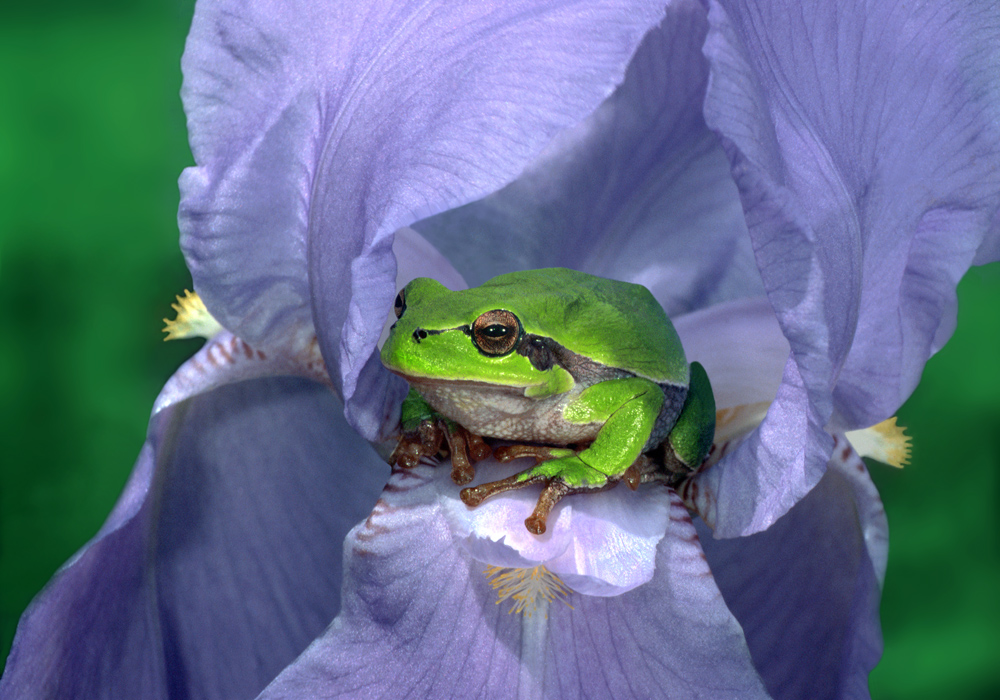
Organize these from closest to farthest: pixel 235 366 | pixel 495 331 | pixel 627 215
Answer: pixel 495 331, pixel 235 366, pixel 627 215

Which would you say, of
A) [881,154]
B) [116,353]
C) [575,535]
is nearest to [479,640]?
[575,535]

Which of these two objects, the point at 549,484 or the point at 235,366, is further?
the point at 235,366

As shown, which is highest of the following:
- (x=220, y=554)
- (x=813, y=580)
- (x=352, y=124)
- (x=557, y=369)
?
(x=352, y=124)

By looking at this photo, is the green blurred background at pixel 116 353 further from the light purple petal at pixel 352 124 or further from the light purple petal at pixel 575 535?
the light purple petal at pixel 575 535

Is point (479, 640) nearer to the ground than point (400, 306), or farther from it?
nearer to the ground

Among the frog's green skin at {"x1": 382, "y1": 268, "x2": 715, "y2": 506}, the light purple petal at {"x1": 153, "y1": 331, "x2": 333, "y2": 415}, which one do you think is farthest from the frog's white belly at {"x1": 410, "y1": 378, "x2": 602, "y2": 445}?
the light purple petal at {"x1": 153, "y1": 331, "x2": 333, "y2": 415}

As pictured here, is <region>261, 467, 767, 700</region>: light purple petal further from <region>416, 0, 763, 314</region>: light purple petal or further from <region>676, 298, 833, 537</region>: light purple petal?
<region>416, 0, 763, 314</region>: light purple petal

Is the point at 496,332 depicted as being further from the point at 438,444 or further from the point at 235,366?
the point at 235,366

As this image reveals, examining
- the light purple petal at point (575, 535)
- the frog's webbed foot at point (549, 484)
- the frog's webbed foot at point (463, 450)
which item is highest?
the frog's webbed foot at point (463, 450)

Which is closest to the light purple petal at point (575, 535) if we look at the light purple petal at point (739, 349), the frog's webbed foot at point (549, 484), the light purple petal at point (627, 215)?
the frog's webbed foot at point (549, 484)
